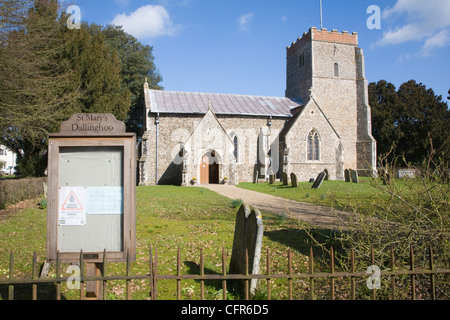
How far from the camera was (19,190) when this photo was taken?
12.1 metres

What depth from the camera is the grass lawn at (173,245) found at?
430cm

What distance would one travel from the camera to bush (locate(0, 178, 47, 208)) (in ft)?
35.9

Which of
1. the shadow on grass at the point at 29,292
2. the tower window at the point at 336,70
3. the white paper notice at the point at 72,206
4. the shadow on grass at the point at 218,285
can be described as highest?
the tower window at the point at 336,70

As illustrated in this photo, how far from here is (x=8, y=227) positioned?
7.80 metres

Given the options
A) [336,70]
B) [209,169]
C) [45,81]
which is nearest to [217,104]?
[209,169]

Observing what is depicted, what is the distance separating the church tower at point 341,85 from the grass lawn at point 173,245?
2365 cm

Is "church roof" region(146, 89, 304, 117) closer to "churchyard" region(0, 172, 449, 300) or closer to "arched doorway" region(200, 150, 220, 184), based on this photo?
"arched doorway" region(200, 150, 220, 184)

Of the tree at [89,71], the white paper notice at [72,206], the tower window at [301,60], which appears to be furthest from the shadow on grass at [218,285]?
the tower window at [301,60]

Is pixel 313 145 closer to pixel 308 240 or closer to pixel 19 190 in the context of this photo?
pixel 19 190

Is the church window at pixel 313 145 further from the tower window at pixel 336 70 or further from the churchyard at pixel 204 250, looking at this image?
the churchyard at pixel 204 250

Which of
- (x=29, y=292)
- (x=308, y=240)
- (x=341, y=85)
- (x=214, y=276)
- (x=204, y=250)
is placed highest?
(x=341, y=85)

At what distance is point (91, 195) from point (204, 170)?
65.3ft

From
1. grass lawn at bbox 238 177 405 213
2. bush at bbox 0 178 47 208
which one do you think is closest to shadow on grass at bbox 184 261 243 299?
grass lawn at bbox 238 177 405 213
